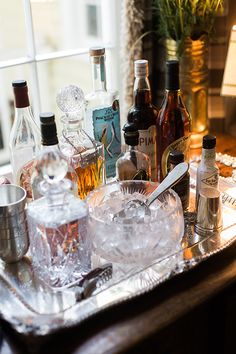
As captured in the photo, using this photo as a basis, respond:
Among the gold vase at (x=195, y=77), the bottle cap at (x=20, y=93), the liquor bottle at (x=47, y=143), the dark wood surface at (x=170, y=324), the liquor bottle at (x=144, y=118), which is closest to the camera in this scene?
the dark wood surface at (x=170, y=324)

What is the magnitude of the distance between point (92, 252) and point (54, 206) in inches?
4.9

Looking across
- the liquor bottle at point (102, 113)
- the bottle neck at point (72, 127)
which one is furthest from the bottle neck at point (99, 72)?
the bottle neck at point (72, 127)

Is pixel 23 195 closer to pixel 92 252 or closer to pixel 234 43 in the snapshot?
pixel 92 252

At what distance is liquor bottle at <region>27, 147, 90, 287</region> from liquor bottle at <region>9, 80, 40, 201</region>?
0.56 feet

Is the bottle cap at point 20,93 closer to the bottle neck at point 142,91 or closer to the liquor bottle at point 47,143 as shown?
the liquor bottle at point 47,143

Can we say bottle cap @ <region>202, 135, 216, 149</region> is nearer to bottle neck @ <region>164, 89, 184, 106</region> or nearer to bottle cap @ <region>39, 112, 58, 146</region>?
bottle neck @ <region>164, 89, 184, 106</region>

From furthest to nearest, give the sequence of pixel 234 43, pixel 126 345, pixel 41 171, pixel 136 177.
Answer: pixel 234 43, pixel 136 177, pixel 41 171, pixel 126 345

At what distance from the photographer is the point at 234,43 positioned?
1.21 metres

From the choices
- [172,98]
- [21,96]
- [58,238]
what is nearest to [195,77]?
[172,98]

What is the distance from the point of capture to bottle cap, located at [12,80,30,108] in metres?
1.00

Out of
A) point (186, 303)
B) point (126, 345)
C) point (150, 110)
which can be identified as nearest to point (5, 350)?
point (126, 345)

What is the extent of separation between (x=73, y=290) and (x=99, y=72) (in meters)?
0.48

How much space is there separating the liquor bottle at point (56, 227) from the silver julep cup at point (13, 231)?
22 mm

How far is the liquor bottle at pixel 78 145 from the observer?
3.49ft
